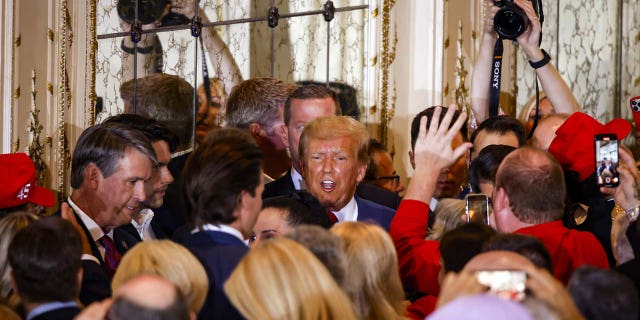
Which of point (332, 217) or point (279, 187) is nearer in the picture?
point (332, 217)

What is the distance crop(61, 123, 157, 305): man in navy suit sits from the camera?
4.43 metres

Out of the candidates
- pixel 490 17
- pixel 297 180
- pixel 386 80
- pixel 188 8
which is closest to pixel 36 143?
pixel 188 8

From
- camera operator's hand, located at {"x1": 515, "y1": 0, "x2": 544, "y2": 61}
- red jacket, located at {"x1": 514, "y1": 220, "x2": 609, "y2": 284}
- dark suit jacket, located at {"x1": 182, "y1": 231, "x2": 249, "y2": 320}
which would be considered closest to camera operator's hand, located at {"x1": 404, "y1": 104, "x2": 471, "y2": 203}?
red jacket, located at {"x1": 514, "y1": 220, "x2": 609, "y2": 284}

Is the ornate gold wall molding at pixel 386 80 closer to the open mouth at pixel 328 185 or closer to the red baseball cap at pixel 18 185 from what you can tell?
the open mouth at pixel 328 185

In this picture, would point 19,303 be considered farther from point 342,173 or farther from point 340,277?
point 342,173

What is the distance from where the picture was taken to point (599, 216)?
4.46m

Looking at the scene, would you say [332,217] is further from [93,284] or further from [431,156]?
[93,284]

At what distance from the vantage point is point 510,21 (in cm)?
537

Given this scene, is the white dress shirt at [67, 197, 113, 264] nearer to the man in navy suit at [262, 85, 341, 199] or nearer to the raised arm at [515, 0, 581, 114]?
the man in navy suit at [262, 85, 341, 199]

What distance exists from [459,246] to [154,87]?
12.4 feet

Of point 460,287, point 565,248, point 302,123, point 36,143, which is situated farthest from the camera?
point 36,143

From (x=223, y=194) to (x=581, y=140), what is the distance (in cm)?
164

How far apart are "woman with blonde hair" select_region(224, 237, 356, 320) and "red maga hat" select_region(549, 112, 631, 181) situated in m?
1.80

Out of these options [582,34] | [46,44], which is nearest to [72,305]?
[46,44]
